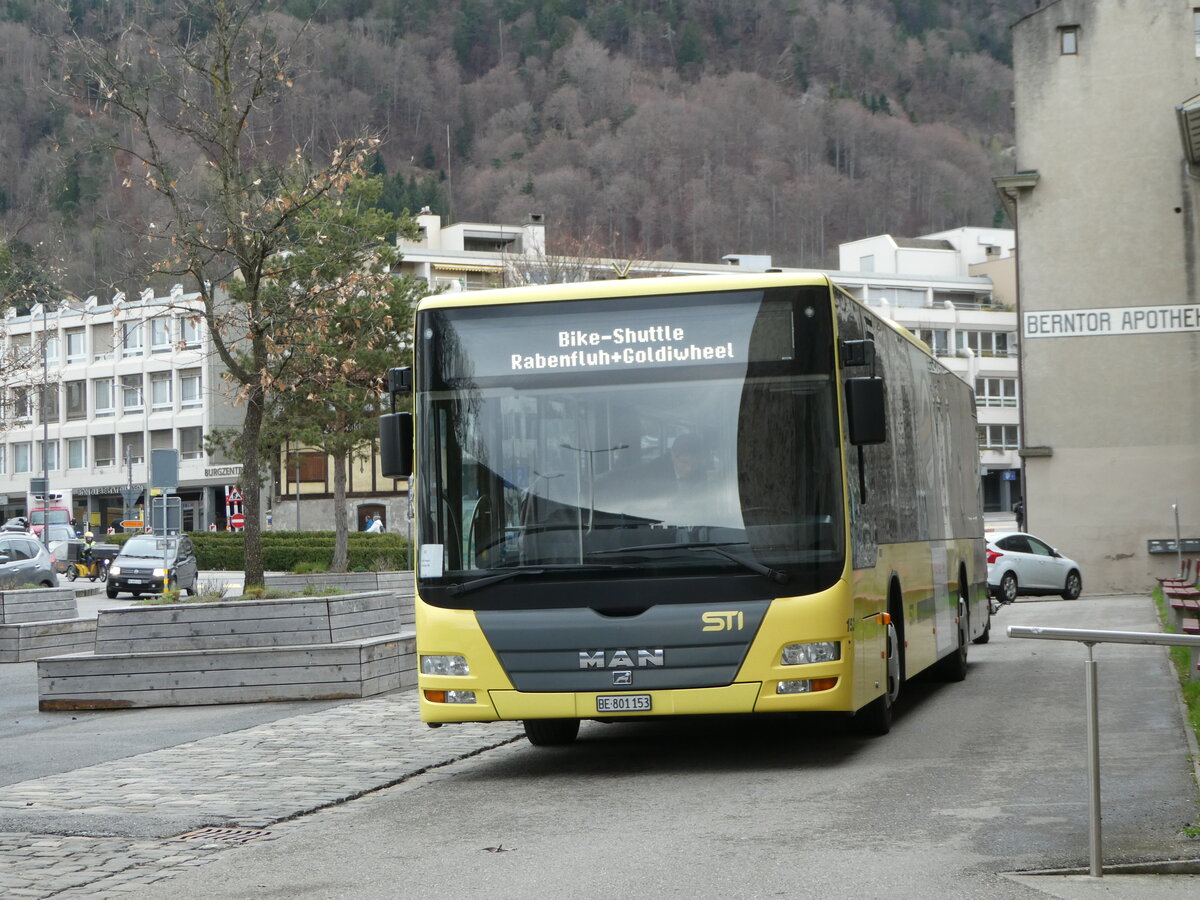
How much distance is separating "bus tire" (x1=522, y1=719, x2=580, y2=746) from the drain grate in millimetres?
3514

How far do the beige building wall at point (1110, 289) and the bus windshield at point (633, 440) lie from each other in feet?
96.1

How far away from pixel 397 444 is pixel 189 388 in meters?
87.1

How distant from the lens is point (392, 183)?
471ft

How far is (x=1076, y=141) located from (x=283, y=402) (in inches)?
949

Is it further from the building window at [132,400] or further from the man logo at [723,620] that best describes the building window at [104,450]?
the man logo at [723,620]

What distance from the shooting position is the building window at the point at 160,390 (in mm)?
96562

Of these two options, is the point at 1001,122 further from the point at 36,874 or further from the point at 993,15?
the point at 36,874

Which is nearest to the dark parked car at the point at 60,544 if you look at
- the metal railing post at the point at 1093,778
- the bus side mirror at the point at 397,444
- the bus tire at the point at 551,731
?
the bus tire at the point at 551,731

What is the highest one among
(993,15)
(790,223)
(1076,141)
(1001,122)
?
(993,15)

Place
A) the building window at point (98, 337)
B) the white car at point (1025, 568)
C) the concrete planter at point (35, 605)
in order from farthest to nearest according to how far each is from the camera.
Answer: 1. the building window at point (98, 337)
2. the white car at point (1025, 568)
3. the concrete planter at point (35, 605)

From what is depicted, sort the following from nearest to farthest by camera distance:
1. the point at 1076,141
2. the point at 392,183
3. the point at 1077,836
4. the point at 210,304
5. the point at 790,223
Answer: the point at 1077,836 → the point at 210,304 → the point at 1076,141 → the point at 392,183 → the point at 790,223

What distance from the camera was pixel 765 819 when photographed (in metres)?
8.80

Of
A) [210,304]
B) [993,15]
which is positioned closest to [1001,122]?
[993,15]

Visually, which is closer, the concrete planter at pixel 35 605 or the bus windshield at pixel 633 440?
the bus windshield at pixel 633 440
